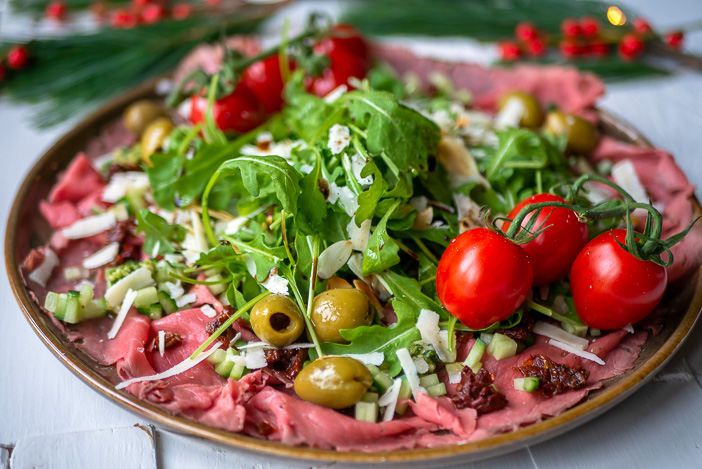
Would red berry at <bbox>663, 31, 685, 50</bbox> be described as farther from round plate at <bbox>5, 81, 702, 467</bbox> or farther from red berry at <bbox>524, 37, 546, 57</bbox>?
round plate at <bbox>5, 81, 702, 467</bbox>

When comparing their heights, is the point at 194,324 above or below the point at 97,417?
above

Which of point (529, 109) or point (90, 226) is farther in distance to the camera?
point (529, 109)

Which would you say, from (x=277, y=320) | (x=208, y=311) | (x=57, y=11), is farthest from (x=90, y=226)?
(x=57, y=11)

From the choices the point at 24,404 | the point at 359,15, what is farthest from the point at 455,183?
the point at 359,15

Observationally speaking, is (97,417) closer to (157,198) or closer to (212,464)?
(212,464)

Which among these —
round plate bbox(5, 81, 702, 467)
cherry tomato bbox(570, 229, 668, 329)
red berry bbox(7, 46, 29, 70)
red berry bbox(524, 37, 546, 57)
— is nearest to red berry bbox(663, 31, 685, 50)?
red berry bbox(524, 37, 546, 57)

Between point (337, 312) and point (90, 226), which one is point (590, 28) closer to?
point (337, 312)
